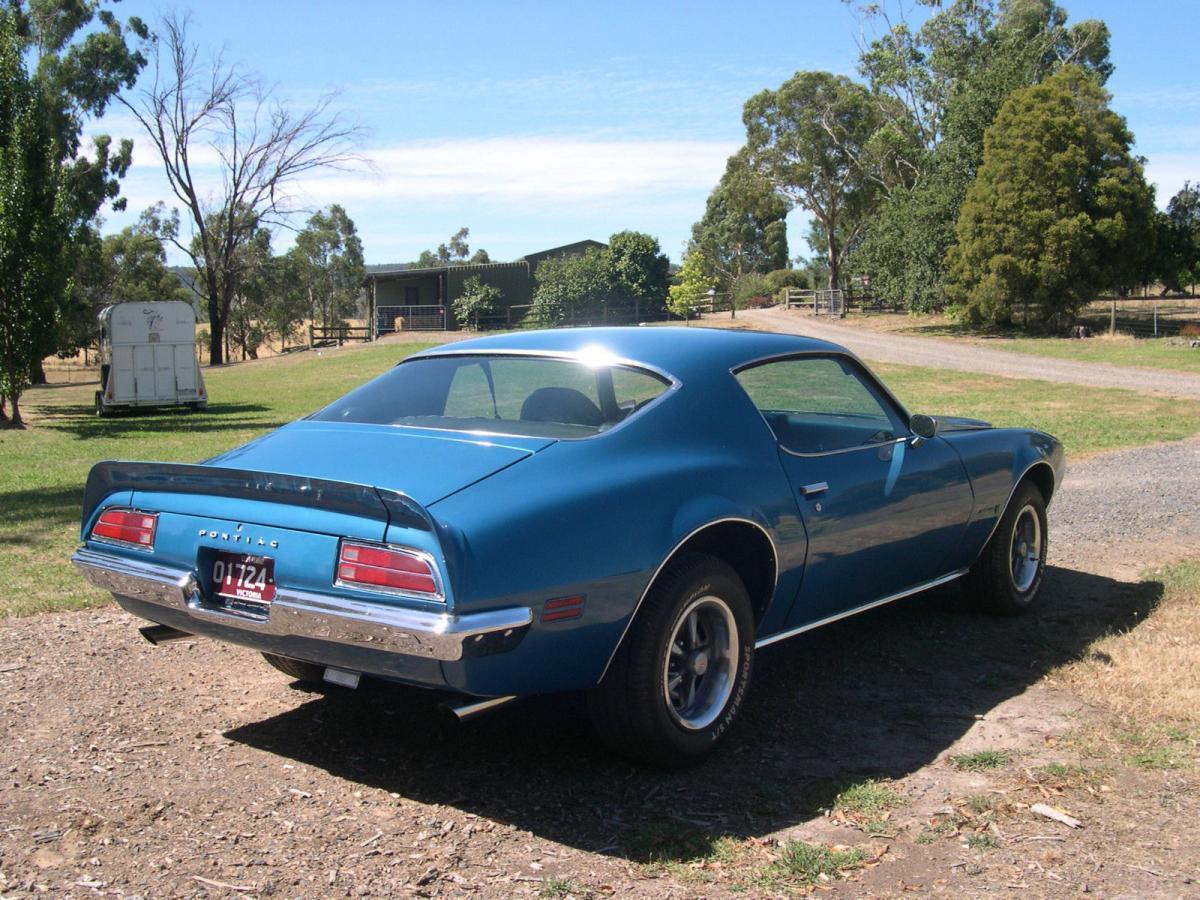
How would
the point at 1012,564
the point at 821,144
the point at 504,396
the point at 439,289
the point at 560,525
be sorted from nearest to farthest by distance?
the point at 560,525 < the point at 504,396 < the point at 1012,564 < the point at 439,289 < the point at 821,144

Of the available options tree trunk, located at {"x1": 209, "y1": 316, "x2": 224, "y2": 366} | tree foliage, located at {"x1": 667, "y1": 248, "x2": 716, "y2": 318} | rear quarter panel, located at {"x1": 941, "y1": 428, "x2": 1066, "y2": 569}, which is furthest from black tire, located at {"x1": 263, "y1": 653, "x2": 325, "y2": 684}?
tree trunk, located at {"x1": 209, "y1": 316, "x2": 224, "y2": 366}

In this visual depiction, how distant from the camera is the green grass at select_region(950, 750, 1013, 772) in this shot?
397 centimetres

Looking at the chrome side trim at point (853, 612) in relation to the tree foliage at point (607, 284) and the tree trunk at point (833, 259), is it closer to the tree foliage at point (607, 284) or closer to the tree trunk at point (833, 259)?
the tree foliage at point (607, 284)

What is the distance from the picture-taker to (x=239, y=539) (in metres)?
3.61

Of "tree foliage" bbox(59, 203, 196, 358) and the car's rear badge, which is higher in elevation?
"tree foliage" bbox(59, 203, 196, 358)

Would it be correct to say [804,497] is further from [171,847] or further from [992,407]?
[992,407]

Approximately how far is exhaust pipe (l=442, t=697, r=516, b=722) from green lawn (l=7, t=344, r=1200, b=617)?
147 inches

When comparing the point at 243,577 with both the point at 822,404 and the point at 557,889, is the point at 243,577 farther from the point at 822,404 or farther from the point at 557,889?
the point at 822,404

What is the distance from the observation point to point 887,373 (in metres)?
28.1

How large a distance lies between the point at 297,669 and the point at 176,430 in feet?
59.1

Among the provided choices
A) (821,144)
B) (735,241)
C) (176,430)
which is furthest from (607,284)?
(735,241)

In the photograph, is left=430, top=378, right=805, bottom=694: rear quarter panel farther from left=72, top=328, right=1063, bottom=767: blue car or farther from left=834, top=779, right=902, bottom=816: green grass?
left=834, top=779, right=902, bottom=816: green grass

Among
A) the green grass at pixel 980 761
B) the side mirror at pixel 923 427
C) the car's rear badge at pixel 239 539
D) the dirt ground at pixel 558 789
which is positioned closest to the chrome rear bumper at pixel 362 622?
the car's rear badge at pixel 239 539

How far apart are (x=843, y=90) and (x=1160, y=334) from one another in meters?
27.6
